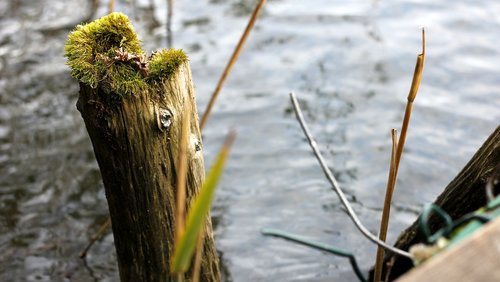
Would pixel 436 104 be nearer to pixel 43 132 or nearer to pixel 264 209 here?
pixel 264 209

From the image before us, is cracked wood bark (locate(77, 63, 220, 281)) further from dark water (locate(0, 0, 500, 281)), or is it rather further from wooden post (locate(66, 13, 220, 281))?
dark water (locate(0, 0, 500, 281))

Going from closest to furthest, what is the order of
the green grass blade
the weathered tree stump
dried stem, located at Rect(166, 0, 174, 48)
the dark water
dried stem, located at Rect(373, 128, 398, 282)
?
the green grass blade → dried stem, located at Rect(373, 128, 398, 282) → the weathered tree stump → the dark water → dried stem, located at Rect(166, 0, 174, 48)

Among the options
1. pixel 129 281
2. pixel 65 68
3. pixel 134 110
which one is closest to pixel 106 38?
pixel 134 110

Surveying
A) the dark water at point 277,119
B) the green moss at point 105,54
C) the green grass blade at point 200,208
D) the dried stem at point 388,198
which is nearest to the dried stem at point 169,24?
the dark water at point 277,119

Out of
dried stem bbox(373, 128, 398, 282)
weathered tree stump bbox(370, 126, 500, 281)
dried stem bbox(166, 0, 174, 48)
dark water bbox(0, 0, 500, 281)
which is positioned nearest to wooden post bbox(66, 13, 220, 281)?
dried stem bbox(373, 128, 398, 282)

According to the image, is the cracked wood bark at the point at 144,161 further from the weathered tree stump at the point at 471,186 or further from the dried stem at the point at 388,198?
the weathered tree stump at the point at 471,186

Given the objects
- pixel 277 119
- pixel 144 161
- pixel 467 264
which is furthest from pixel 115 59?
pixel 277 119

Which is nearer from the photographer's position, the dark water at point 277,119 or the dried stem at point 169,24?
the dark water at point 277,119

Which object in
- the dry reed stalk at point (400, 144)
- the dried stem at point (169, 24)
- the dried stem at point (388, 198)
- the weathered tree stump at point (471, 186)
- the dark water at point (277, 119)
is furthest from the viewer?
the dried stem at point (169, 24)
